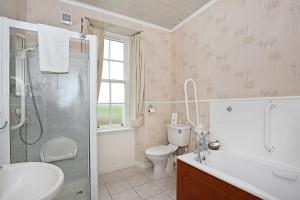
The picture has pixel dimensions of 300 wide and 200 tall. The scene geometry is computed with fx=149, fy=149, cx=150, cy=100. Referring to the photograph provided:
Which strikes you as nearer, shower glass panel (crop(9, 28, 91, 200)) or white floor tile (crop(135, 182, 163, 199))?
shower glass panel (crop(9, 28, 91, 200))

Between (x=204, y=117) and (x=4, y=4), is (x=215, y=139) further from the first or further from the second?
(x=4, y=4)

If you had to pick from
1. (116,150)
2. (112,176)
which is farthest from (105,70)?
(112,176)

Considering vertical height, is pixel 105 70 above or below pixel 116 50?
below

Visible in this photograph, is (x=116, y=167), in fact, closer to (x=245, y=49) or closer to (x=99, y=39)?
(x=99, y=39)

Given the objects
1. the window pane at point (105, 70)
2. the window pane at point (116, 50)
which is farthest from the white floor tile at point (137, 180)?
the window pane at point (116, 50)

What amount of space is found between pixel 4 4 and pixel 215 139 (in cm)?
261

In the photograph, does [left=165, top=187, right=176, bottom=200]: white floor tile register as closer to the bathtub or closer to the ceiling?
the bathtub

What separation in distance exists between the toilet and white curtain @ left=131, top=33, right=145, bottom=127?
0.53 m

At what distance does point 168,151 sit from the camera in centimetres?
224

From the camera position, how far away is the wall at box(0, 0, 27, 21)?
128 centimetres

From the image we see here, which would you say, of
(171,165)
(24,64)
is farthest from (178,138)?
(24,64)

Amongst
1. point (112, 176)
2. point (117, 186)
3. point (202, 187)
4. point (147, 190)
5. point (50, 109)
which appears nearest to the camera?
point (202, 187)

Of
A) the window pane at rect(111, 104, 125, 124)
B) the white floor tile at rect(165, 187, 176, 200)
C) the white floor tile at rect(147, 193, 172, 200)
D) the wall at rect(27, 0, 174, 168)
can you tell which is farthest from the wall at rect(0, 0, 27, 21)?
the white floor tile at rect(165, 187, 176, 200)

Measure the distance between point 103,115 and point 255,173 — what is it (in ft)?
7.11
